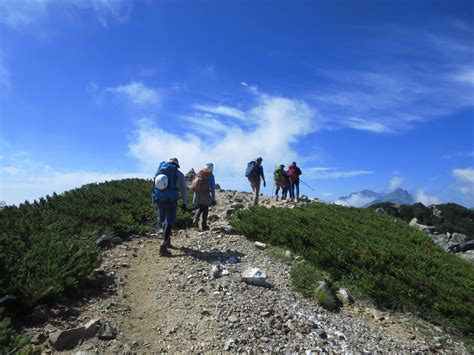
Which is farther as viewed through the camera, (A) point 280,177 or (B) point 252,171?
(A) point 280,177

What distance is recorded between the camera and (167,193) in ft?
32.4

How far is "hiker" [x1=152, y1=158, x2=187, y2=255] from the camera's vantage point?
987 centimetres

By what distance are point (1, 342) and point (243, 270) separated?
17.1ft

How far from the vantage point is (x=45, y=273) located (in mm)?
7066

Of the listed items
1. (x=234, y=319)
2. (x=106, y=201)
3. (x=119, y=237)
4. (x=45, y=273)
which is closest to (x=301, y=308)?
(x=234, y=319)

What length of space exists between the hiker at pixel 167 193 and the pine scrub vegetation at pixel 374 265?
9.54 feet

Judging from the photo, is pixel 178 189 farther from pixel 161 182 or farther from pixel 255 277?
pixel 255 277

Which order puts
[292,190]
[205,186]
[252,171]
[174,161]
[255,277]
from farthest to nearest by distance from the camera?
[292,190] < [252,171] < [205,186] < [174,161] < [255,277]

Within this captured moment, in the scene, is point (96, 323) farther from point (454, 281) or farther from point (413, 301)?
point (454, 281)

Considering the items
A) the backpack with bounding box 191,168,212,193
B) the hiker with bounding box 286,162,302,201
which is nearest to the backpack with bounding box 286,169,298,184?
the hiker with bounding box 286,162,302,201

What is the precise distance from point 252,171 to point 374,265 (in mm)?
8549

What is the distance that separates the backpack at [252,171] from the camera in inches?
671

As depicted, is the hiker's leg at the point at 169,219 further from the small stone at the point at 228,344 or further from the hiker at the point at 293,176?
the hiker at the point at 293,176

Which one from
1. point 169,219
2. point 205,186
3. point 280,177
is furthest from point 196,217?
point 280,177
